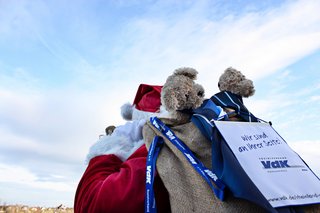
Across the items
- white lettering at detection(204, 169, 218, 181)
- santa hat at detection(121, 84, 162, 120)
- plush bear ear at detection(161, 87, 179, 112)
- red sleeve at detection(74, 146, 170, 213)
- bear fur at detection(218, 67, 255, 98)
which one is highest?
santa hat at detection(121, 84, 162, 120)

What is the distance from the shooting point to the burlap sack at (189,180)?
1110 millimetres

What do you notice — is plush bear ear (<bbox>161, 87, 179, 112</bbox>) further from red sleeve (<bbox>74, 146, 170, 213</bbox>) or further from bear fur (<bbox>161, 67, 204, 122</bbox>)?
red sleeve (<bbox>74, 146, 170, 213</bbox>)

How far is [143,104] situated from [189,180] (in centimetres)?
66

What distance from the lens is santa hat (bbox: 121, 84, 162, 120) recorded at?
1.71m

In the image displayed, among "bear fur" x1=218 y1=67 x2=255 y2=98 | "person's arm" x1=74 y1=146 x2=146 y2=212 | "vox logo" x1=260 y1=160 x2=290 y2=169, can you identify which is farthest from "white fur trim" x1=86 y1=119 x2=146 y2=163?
"vox logo" x1=260 y1=160 x2=290 y2=169

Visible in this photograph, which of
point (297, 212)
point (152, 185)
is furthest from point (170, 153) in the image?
point (297, 212)

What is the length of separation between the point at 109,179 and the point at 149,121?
27 cm

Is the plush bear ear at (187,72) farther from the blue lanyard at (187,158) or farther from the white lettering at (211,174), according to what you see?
the white lettering at (211,174)

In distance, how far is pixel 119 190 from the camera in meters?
1.28

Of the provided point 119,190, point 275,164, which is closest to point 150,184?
point 119,190

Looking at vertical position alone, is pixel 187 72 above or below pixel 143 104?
below

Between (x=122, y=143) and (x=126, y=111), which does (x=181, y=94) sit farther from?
(x=126, y=111)

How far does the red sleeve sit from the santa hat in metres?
0.28

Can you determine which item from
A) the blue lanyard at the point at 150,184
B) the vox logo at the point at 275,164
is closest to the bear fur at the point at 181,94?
the blue lanyard at the point at 150,184
